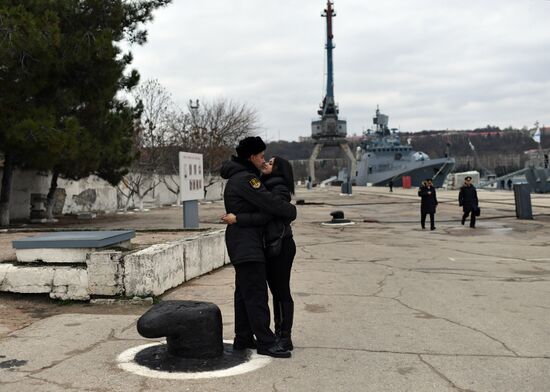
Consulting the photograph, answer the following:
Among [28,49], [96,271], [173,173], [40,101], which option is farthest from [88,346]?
[173,173]

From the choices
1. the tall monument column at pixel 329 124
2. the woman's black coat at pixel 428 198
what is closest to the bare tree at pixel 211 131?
the woman's black coat at pixel 428 198

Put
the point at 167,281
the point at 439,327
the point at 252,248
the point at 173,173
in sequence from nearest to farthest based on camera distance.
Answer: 1. the point at 252,248
2. the point at 439,327
3. the point at 167,281
4. the point at 173,173

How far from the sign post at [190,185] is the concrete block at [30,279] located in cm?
537

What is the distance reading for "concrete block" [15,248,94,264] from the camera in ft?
21.0

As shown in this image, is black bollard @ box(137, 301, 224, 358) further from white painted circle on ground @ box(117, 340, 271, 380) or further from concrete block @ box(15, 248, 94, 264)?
concrete block @ box(15, 248, 94, 264)

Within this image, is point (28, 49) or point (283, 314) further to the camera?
point (28, 49)

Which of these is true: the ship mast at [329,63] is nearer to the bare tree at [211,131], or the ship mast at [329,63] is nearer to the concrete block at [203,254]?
the bare tree at [211,131]

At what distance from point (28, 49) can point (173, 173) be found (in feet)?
74.0

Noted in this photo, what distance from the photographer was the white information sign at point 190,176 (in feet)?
38.4

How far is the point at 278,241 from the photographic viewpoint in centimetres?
437

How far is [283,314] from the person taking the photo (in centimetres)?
454

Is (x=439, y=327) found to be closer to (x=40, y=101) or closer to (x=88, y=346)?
(x=88, y=346)

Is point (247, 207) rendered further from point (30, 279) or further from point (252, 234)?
point (30, 279)

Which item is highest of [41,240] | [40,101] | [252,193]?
[40,101]
